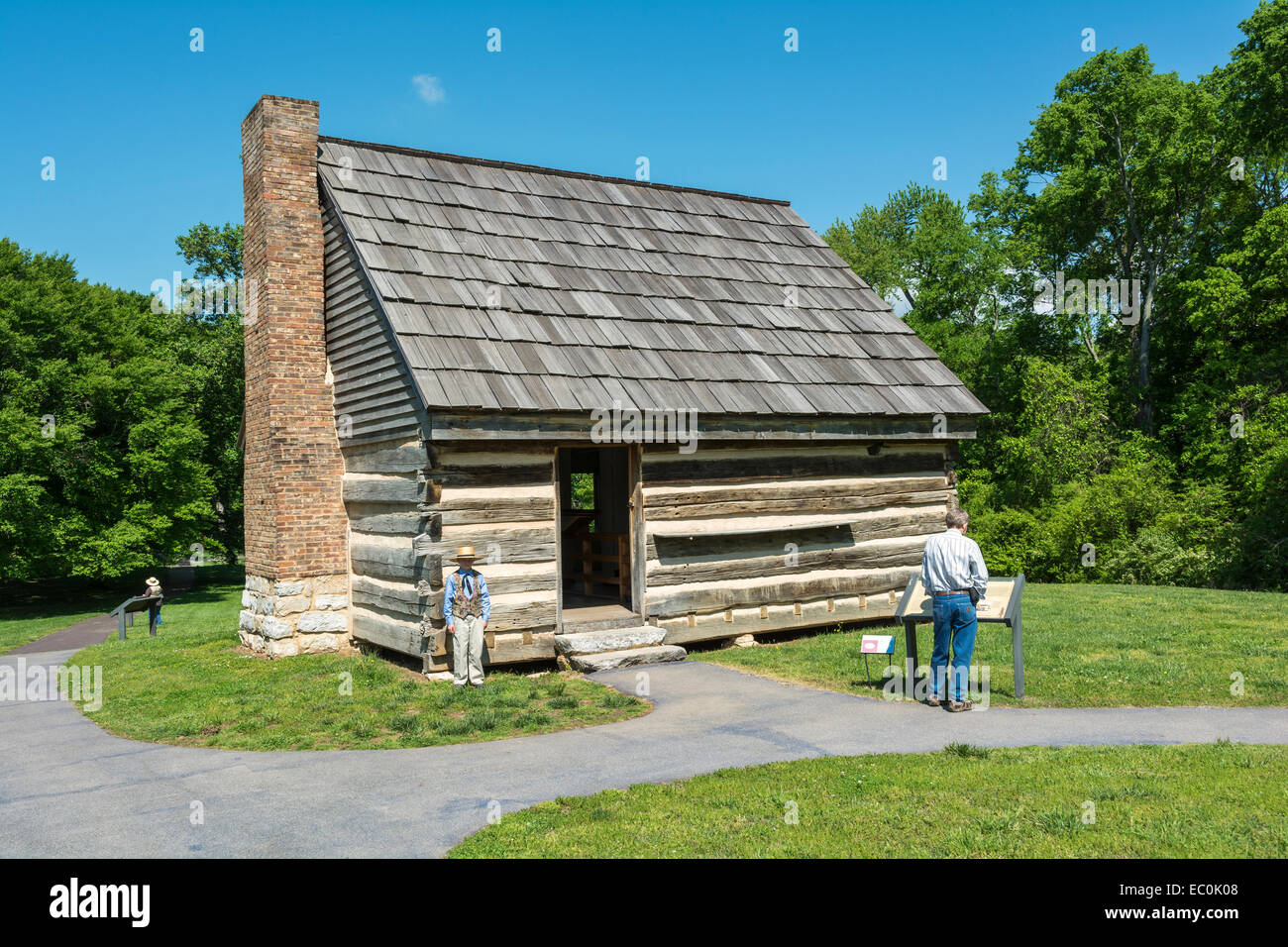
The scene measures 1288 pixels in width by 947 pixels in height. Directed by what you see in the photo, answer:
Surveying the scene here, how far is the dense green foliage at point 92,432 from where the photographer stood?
26.9 m

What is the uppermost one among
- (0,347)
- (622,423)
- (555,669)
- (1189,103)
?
(1189,103)

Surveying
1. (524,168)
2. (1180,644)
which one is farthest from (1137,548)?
(524,168)

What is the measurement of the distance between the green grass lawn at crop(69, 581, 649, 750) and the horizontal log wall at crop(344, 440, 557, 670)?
19.0 inches

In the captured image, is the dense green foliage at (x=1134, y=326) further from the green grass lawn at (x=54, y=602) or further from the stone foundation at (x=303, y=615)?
the green grass lawn at (x=54, y=602)

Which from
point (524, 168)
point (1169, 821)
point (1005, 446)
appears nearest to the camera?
point (1169, 821)

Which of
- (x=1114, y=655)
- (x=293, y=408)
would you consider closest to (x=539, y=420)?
(x=293, y=408)

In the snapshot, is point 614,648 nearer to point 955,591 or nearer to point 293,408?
point 955,591

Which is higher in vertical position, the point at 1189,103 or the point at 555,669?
the point at 1189,103

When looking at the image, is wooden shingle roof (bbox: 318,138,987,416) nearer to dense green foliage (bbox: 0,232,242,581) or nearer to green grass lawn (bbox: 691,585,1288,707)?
green grass lawn (bbox: 691,585,1288,707)

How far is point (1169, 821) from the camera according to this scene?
17.8 ft

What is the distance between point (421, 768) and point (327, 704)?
3090mm
